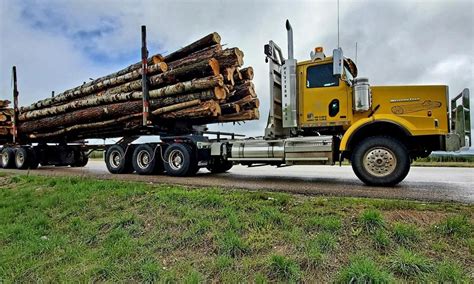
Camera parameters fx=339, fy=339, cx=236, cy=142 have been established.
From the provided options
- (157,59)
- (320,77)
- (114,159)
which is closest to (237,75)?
(157,59)

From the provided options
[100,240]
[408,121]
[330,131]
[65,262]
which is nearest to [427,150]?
[408,121]

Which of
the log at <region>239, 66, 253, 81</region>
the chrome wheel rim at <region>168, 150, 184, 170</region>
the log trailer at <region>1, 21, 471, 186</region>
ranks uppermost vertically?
the log at <region>239, 66, 253, 81</region>

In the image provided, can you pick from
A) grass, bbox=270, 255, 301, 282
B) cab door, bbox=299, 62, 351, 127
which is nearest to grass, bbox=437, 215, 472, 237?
grass, bbox=270, 255, 301, 282

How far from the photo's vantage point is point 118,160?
37.5 ft

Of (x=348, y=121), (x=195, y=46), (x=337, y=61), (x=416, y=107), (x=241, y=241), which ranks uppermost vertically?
(x=195, y=46)

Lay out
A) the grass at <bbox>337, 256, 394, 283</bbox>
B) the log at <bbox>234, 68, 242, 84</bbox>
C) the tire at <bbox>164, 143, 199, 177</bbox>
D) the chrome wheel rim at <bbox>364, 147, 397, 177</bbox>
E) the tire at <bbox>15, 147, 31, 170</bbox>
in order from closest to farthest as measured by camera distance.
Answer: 1. the grass at <bbox>337, 256, 394, 283</bbox>
2. the chrome wheel rim at <bbox>364, 147, 397, 177</bbox>
3. the tire at <bbox>164, 143, 199, 177</bbox>
4. the log at <bbox>234, 68, 242, 84</bbox>
5. the tire at <bbox>15, 147, 31, 170</bbox>

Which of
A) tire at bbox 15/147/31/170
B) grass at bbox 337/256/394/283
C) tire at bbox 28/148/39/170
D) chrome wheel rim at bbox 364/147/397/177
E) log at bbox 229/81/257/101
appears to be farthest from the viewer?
tire at bbox 28/148/39/170

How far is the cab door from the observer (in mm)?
7754

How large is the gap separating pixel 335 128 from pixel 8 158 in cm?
1487

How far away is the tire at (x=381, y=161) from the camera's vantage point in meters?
6.80

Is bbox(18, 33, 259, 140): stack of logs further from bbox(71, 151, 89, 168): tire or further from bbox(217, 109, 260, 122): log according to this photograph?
bbox(71, 151, 89, 168): tire

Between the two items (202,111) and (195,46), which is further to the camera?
(195,46)

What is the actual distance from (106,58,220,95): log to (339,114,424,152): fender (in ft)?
13.3

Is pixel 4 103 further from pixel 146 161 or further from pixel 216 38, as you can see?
pixel 216 38
